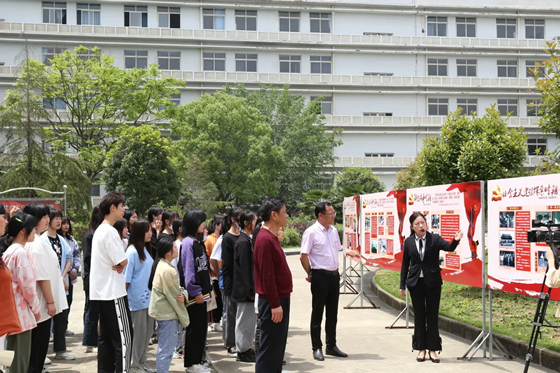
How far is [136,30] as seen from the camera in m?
47.5

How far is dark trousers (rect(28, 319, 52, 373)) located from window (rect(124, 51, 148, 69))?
43.4 meters

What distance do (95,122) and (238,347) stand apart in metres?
31.0

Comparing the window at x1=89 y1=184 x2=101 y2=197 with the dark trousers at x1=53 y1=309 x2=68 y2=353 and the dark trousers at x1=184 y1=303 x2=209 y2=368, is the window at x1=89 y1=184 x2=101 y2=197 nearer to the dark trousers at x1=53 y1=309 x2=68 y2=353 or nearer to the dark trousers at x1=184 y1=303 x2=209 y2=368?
the dark trousers at x1=53 y1=309 x2=68 y2=353

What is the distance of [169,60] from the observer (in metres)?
48.7

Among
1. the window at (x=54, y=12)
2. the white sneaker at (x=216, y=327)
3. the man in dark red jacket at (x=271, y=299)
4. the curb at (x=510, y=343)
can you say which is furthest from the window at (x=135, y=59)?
the man in dark red jacket at (x=271, y=299)

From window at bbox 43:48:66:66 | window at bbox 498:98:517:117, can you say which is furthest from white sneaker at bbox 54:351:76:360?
window at bbox 498:98:517:117

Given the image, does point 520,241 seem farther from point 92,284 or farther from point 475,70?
point 475,70

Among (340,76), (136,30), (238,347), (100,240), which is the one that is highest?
(136,30)

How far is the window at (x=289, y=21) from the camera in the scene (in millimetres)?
50500

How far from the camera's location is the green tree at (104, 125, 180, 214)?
3008 cm

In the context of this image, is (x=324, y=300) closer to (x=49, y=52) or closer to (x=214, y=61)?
(x=214, y=61)

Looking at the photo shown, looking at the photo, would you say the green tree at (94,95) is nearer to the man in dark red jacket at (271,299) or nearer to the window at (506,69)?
the window at (506,69)

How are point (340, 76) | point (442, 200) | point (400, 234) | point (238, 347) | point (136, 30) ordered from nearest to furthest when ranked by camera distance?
point (238, 347) < point (442, 200) < point (400, 234) < point (136, 30) < point (340, 76)

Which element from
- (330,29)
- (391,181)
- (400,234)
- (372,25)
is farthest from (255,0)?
(400,234)
